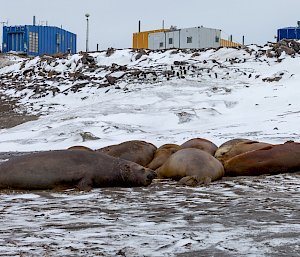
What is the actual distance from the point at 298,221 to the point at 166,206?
123cm

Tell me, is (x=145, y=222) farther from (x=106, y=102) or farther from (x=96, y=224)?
(x=106, y=102)

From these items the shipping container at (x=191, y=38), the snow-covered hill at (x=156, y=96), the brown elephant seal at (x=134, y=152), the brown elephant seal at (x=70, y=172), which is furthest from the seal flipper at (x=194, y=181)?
the shipping container at (x=191, y=38)

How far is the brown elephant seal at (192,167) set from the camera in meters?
6.53

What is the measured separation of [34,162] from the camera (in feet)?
19.9

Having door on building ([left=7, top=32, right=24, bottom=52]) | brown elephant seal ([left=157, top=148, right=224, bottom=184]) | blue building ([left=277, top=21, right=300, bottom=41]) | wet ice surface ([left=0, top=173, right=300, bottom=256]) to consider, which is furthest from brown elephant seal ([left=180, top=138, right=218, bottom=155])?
door on building ([left=7, top=32, right=24, bottom=52])

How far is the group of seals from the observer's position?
235 inches

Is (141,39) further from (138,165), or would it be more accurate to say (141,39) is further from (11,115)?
(138,165)

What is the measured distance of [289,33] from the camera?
35969 millimetres

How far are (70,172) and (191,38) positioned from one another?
1168 inches

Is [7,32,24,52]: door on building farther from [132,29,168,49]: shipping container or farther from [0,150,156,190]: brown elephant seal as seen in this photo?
[0,150,156,190]: brown elephant seal

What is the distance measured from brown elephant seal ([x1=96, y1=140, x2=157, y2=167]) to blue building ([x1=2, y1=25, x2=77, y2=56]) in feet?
104

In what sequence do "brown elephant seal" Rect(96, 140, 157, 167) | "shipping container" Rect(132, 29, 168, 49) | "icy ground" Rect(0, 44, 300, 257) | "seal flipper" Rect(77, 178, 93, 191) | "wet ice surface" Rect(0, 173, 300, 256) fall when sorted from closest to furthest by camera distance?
"wet ice surface" Rect(0, 173, 300, 256)
"icy ground" Rect(0, 44, 300, 257)
"seal flipper" Rect(77, 178, 93, 191)
"brown elephant seal" Rect(96, 140, 157, 167)
"shipping container" Rect(132, 29, 168, 49)

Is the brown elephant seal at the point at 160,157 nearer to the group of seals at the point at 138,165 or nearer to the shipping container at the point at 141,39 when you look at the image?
the group of seals at the point at 138,165

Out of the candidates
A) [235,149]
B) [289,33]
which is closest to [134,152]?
[235,149]
